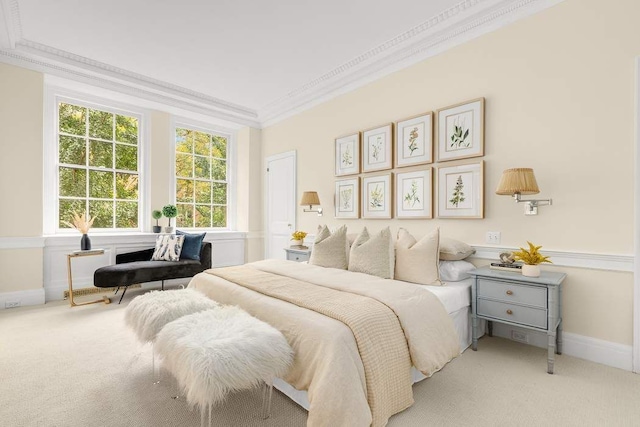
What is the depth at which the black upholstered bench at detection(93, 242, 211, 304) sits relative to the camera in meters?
3.86

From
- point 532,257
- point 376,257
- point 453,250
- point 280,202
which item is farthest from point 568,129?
point 280,202

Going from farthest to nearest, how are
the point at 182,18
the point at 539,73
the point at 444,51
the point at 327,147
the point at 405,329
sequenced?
the point at 327,147 < the point at 444,51 < the point at 182,18 < the point at 539,73 < the point at 405,329

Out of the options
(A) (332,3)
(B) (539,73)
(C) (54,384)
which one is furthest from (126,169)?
(B) (539,73)

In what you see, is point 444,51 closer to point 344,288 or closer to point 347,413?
point 344,288

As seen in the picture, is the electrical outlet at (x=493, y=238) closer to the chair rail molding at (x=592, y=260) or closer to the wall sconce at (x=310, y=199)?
the chair rail molding at (x=592, y=260)

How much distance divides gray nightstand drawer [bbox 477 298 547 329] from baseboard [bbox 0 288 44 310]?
4.89 meters

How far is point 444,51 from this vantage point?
331 centimetres

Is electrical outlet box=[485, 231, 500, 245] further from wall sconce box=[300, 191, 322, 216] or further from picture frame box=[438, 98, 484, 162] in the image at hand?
wall sconce box=[300, 191, 322, 216]

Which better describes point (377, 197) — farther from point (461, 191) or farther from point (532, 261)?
point (532, 261)

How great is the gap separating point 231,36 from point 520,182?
3078mm

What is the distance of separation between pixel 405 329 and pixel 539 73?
7.95ft

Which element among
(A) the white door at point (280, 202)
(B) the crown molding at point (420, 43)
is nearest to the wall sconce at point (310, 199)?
(A) the white door at point (280, 202)

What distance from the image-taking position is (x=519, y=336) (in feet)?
9.19

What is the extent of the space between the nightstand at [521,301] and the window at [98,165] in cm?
488
